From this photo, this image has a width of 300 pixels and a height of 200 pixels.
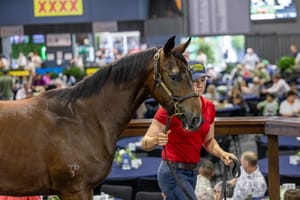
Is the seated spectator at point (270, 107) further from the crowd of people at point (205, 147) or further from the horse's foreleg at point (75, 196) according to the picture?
the horse's foreleg at point (75, 196)

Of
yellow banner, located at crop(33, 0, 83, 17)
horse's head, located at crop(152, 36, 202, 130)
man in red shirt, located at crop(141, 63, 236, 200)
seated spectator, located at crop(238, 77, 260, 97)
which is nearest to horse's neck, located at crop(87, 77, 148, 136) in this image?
horse's head, located at crop(152, 36, 202, 130)

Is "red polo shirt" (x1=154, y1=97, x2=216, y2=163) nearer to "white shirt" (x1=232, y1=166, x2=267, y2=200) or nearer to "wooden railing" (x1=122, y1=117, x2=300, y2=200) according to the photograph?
"wooden railing" (x1=122, y1=117, x2=300, y2=200)

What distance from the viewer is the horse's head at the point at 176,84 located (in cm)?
280

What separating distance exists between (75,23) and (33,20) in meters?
1.29

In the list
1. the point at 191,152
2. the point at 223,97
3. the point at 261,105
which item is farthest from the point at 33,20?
the point at 191,152

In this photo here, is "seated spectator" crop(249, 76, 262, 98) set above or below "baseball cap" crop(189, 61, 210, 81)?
below

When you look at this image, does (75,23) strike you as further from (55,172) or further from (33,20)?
(55,172)

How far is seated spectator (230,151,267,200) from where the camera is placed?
17.7ft

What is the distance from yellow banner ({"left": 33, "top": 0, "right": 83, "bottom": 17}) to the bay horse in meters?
14.1

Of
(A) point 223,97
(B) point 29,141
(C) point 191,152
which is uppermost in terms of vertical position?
(B) point 29,141

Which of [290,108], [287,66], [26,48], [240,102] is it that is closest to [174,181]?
[290,108]

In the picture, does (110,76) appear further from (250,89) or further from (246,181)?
(250,89)

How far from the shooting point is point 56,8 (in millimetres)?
17094

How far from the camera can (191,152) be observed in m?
3.38
